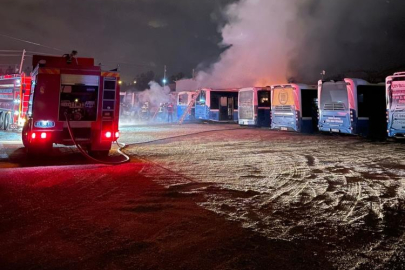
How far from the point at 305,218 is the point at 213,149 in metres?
6.98

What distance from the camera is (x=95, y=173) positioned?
716 centimetres

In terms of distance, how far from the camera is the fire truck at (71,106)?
8.45m

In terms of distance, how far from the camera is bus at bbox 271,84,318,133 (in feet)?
57.9

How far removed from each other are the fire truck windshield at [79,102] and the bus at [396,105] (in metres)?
11.5

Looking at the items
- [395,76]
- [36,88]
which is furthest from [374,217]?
[395,76]

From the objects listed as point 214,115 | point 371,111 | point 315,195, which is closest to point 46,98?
point 315,195

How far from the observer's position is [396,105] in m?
13.2

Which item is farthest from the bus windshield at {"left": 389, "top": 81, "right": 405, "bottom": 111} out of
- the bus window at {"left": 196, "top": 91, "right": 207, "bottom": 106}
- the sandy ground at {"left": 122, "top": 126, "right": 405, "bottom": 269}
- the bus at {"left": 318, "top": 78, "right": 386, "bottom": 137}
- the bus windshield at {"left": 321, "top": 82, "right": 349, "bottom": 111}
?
the bus window at {"left": 196, "top": 91, "right": 207, "bottom": 106}

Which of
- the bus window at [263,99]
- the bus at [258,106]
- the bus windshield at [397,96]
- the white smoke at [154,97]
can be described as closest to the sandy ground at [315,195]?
the bus windshield at [397,96]

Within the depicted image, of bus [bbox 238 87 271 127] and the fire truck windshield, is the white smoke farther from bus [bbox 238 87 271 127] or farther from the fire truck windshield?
the fire truck windshield

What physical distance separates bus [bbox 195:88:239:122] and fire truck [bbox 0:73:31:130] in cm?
1382

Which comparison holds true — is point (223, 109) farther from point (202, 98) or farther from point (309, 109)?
point (309, 109)

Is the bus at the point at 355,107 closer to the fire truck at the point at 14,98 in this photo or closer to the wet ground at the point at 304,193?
the wet ground at the point at 304,193

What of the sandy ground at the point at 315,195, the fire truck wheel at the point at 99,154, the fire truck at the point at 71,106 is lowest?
the sandy ground at the point at 315,195
